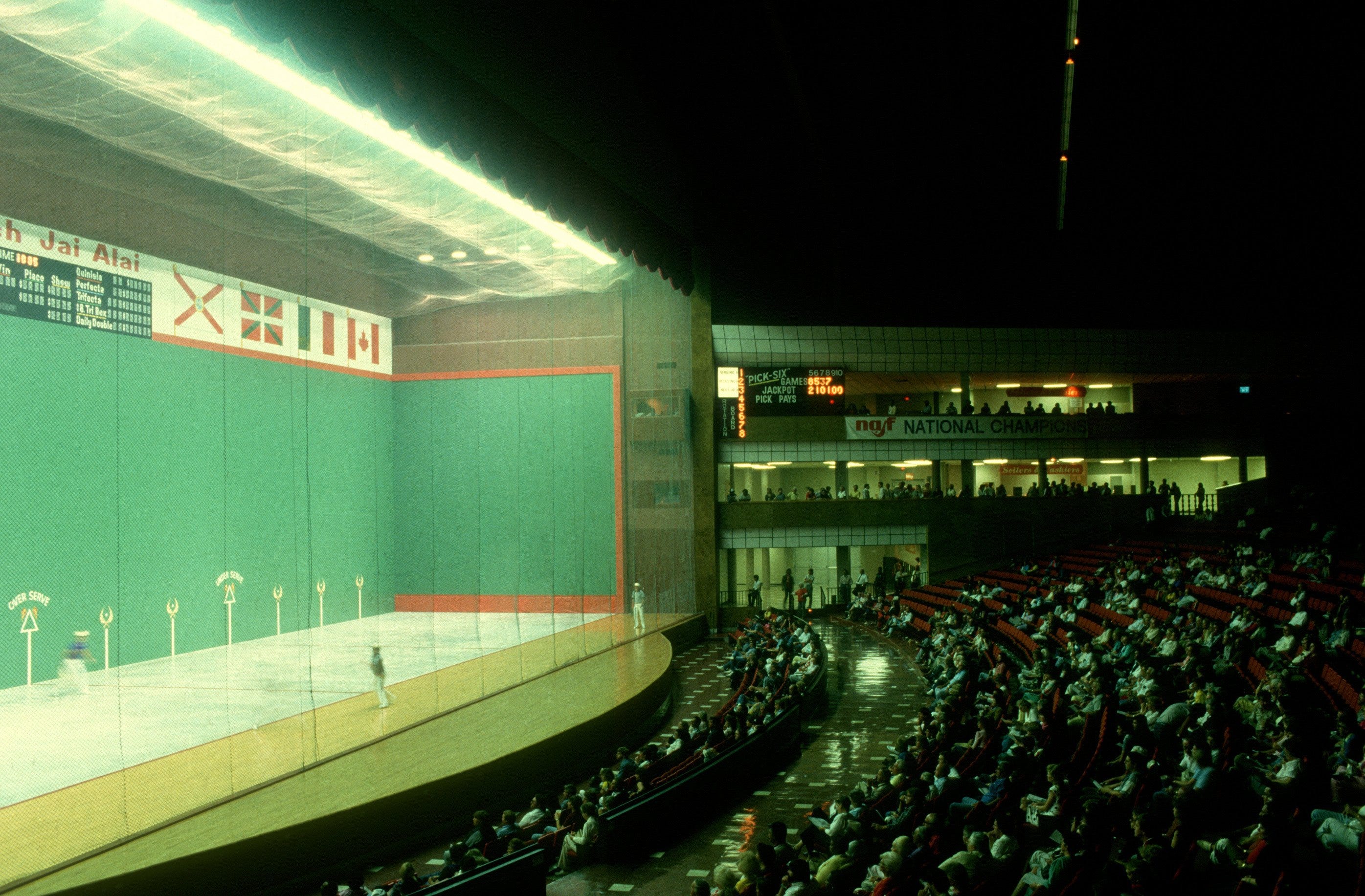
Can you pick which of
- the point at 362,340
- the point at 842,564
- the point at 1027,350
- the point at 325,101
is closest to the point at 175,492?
the point at 325,101

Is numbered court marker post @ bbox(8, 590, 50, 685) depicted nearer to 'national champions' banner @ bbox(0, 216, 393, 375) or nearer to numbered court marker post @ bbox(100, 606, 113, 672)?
numbered court marker post @ bbox(100, 606, 113, 672)

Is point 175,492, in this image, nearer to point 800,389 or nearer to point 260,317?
point 260,317

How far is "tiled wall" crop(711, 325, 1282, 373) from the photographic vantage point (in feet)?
78.8

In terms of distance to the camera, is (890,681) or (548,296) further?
(548,296)

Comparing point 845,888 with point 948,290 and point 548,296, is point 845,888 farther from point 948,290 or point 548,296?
point 948,290

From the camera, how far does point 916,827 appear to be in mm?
6008

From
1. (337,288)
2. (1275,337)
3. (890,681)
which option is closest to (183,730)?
(337,288)

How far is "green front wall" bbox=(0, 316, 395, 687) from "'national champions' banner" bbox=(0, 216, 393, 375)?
0.23 meters

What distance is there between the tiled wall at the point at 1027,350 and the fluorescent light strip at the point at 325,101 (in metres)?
10.9

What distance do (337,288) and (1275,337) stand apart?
23871 mm

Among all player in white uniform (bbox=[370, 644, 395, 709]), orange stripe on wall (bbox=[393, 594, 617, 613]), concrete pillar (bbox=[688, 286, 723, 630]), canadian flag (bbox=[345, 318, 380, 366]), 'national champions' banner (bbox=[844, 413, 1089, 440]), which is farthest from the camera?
'national champions' banner (bbox=[844, 413, 1089, 440])

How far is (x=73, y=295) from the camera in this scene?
8.55 m

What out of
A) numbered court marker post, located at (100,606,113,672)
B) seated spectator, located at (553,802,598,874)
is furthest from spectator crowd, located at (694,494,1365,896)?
numbered court marker post, located at (100,606,113,672)

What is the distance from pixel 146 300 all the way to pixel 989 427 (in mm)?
20183
